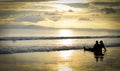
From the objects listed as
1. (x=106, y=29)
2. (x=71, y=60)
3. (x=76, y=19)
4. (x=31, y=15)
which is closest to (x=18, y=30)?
(x=31, y=15)

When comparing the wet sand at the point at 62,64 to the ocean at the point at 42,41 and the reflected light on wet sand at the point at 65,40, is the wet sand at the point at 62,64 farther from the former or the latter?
the reflected light on wet sand at the point at 65,40

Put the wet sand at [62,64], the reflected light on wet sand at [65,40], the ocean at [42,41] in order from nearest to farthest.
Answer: the wet sand at [62,64], the ocean at [42,41], the reflected light on wet sand at [65,40]

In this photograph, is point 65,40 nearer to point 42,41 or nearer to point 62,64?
point 42,41

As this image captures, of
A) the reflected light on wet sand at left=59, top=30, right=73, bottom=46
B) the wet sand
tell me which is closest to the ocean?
the reflected light on wet sand at left=59, top=30, right=73, bottom=46

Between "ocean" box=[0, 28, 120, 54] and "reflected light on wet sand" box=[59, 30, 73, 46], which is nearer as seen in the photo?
"ocean" box=[0, 28, 120, 54]

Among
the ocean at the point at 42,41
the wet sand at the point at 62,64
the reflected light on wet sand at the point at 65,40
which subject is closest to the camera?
the wet sand at the point at 62,64

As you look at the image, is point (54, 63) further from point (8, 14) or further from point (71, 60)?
point (8, 14)

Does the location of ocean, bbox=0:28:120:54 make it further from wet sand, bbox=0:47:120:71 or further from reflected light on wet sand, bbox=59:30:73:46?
wet sand, bbox=0:47:120:71

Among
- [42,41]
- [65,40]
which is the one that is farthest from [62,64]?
[65,40]

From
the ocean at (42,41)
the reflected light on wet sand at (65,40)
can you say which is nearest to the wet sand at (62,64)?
the ocean at (42,41)

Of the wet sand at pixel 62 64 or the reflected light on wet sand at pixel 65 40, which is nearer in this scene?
the wet sand at pixel 62 64

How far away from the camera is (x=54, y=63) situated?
19.0 metres

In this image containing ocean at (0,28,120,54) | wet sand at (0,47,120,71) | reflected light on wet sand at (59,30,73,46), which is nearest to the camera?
wet sand at (0,47,120,71)

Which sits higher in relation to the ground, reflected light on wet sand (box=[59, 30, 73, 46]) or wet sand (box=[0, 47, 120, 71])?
wet sand (box=[0, 47, 120, 71])
